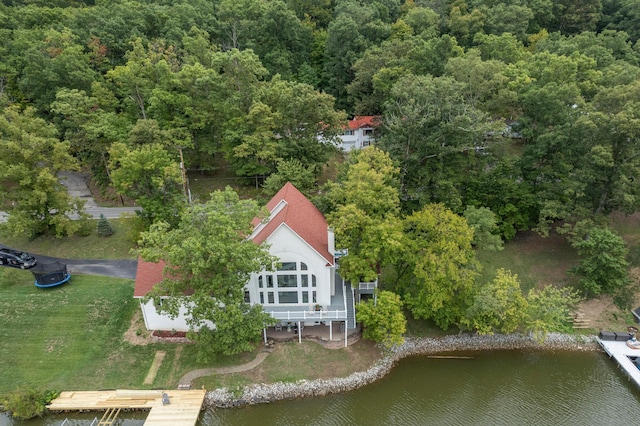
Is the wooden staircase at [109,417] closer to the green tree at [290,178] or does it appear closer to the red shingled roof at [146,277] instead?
the red shingled roof at [146,277]

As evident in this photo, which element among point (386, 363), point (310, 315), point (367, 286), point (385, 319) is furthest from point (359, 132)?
point (386, 363)

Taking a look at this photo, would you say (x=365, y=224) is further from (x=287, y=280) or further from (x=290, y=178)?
(x=290, y=178)

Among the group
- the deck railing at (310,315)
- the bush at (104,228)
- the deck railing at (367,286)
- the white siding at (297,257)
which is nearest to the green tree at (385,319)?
the deck railing at (310,315)

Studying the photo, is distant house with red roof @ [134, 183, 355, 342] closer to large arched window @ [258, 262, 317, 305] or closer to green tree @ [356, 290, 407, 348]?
large arched window @ [258, 262, 317, 305]

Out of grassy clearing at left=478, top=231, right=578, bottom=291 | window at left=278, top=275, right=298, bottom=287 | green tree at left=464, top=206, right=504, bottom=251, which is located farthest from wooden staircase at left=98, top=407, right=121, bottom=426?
grassy clearing at left=478, top=231, right=578, bottom=291

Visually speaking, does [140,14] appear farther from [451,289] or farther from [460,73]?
[451,289]

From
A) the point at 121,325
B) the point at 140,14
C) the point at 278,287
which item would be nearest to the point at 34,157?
the point at 121,325
